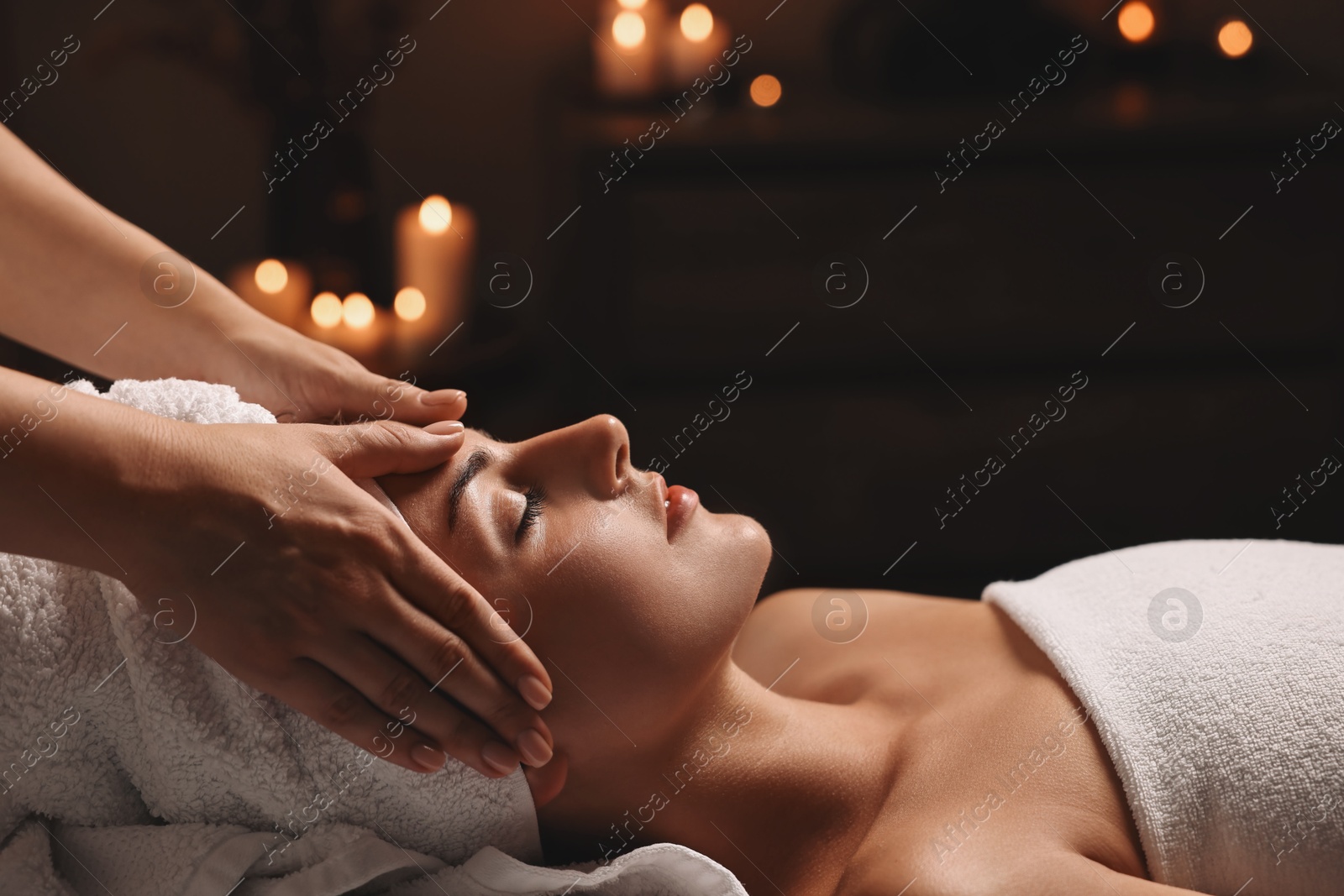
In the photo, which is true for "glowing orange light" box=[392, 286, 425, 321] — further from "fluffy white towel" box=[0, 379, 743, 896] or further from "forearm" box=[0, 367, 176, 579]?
"forearm" box=[0, 367, 176, 579]

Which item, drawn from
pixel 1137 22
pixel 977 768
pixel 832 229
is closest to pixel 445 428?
pixel 977 768

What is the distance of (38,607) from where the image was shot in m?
0.78

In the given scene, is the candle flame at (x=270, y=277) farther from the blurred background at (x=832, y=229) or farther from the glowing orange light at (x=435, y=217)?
the glowing orange light at (x=435, y=217)

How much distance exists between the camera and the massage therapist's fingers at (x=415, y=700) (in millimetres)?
698

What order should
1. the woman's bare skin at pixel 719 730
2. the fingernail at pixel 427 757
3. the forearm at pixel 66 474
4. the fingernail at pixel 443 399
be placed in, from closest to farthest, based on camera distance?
the forearm at pixel 66 474, the fingernail at pixel 427 757, the woman's bare skin at pixel 719 730, the fingernail at pixel 443 399

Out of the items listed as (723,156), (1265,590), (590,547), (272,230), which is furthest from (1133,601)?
(272,230)

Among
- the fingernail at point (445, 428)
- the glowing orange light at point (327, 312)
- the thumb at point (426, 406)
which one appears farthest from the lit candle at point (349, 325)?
the fingernail at point (445, 428)

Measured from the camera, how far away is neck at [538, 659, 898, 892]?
938 mm

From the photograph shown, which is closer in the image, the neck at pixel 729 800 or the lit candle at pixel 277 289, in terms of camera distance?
the neck at pixel 729 800

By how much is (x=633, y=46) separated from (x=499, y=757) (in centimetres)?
183

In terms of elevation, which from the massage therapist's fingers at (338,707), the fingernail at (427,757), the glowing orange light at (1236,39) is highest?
the glowing orange light at (1236,39)

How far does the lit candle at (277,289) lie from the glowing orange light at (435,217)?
13.5 inches

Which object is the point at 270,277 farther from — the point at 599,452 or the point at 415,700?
the point at 415,700

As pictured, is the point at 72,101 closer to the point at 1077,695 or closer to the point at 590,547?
the point at 590,547
